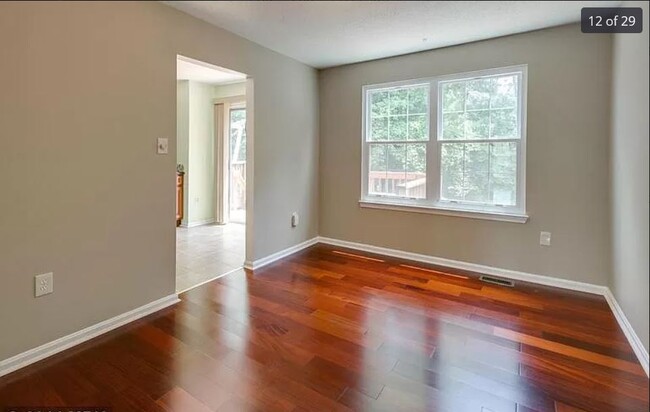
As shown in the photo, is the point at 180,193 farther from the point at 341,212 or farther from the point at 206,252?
the point at 341,212

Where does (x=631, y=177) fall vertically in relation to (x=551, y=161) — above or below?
below

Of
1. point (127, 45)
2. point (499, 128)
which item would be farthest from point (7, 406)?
point (499, 128)

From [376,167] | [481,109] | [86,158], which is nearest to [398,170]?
[376,167]

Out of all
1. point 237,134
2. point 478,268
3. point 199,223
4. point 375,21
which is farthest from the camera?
point 237,134

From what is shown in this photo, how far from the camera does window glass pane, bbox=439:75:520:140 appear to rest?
290 cm

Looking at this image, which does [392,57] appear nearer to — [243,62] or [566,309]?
[243,62]

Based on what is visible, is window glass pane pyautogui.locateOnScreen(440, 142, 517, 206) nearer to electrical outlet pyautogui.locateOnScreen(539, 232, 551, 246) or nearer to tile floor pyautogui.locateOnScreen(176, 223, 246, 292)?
electrical outlet pyautogui.locateOnScreen(539, 232, 551, 246)

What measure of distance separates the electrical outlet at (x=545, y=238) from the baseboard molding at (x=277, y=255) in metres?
2.28

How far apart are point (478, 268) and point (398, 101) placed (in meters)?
1.81

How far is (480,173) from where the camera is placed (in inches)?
121

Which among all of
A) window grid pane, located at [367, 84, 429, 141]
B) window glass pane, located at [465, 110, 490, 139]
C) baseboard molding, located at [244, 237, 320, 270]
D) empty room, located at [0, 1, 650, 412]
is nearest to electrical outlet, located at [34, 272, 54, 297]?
empty room, located at [0, 1, 650, 412]

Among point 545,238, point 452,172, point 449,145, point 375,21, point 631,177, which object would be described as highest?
point 375,21

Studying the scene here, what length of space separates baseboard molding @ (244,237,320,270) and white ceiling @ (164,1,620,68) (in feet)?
6.42

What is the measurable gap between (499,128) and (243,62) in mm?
2243
